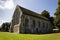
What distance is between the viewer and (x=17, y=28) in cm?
4631

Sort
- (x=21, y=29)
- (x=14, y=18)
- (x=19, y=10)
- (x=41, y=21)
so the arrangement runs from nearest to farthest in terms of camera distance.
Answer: (x=21, y=29)
(x=19, y=10)
(x=14, y=18)
(x=41, y=21)

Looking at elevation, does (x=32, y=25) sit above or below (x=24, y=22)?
below

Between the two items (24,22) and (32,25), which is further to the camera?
(32,25)

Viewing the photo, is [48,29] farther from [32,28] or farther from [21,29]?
[21,29]

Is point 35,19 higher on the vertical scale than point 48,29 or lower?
higher

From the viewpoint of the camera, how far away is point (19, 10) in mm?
47938

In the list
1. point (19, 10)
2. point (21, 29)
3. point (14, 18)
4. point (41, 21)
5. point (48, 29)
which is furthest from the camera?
point (48, 29)

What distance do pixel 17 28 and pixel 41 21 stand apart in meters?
18.9

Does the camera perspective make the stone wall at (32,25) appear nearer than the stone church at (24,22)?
No

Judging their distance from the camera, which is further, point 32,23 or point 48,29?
Answer: point 48,29

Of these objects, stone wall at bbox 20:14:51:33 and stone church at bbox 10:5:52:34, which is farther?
stone wall at bbox 20:14:51:33

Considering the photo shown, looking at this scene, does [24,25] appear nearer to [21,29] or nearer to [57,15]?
[21,29]

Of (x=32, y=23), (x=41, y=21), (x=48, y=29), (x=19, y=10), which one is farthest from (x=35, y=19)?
(x=48, y=29)

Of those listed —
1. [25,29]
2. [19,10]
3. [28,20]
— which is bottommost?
[25,29]
